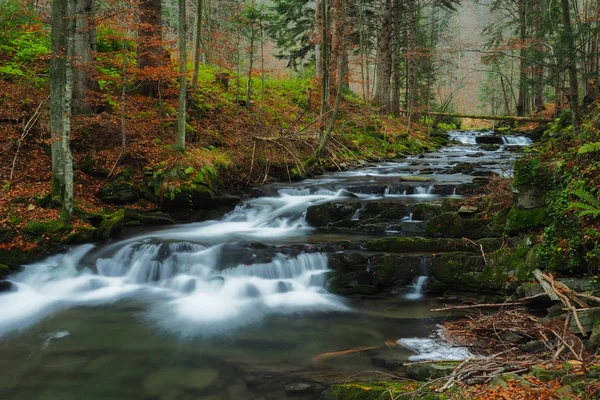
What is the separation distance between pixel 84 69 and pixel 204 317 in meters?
7.61

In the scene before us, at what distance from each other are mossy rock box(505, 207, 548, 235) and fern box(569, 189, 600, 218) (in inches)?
46.6

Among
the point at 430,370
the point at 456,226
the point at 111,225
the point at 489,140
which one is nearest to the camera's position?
the point at 430,370

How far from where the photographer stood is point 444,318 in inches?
244

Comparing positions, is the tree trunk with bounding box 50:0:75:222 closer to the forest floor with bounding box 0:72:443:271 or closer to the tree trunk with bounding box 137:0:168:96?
the forest floor with bounding box 0:72:443:271

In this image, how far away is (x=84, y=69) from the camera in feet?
34.5

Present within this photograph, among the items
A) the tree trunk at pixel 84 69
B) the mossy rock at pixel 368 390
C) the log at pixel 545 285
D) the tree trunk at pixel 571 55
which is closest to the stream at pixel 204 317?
the mossy rock at pixel 368 390

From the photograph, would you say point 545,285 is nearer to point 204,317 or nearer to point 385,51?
point 204,317

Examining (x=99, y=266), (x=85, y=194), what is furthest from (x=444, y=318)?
(x=85, y=194)

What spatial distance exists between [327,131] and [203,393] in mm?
11290

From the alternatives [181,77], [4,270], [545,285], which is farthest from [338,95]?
[4,270]

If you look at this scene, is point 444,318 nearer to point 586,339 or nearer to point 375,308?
point 375,308

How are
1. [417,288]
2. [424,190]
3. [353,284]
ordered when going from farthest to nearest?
[424,190] < [353,284] < [417,288]

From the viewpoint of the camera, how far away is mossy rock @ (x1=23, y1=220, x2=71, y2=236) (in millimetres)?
8188

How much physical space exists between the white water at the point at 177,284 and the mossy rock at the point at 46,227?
557mm
